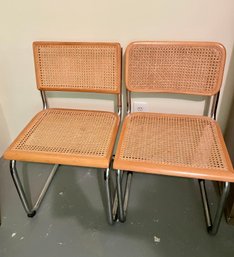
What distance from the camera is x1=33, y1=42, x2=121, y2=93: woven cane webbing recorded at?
3.84ft

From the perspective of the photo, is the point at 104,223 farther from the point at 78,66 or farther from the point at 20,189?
the point at 78,66

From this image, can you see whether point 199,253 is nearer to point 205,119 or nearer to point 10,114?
point 205,119

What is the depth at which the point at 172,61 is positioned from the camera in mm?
1135

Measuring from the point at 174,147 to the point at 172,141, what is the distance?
0.04 meters

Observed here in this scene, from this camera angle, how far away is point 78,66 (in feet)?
3.98

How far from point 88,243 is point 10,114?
3.20 feet

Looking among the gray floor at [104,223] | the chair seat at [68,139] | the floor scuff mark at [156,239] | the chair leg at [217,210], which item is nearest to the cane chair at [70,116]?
the chair seat at [68,139]

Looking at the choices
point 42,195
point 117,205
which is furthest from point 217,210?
point 42,195

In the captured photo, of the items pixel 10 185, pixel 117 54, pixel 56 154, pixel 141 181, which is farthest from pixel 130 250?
pixel 117 54

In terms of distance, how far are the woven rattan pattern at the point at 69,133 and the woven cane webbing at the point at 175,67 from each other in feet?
0.82

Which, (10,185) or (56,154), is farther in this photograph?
(10,185)

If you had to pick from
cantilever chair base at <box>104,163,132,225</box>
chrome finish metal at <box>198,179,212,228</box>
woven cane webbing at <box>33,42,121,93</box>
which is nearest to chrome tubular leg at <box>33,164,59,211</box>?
cantilever chair base at <box>104,163,132,225</box>

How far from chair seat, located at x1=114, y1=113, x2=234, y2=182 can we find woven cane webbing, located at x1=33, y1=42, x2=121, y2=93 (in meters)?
0.24

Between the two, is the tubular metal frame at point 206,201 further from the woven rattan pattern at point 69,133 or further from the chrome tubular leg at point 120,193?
the woven rattan pattern at point 69,133
